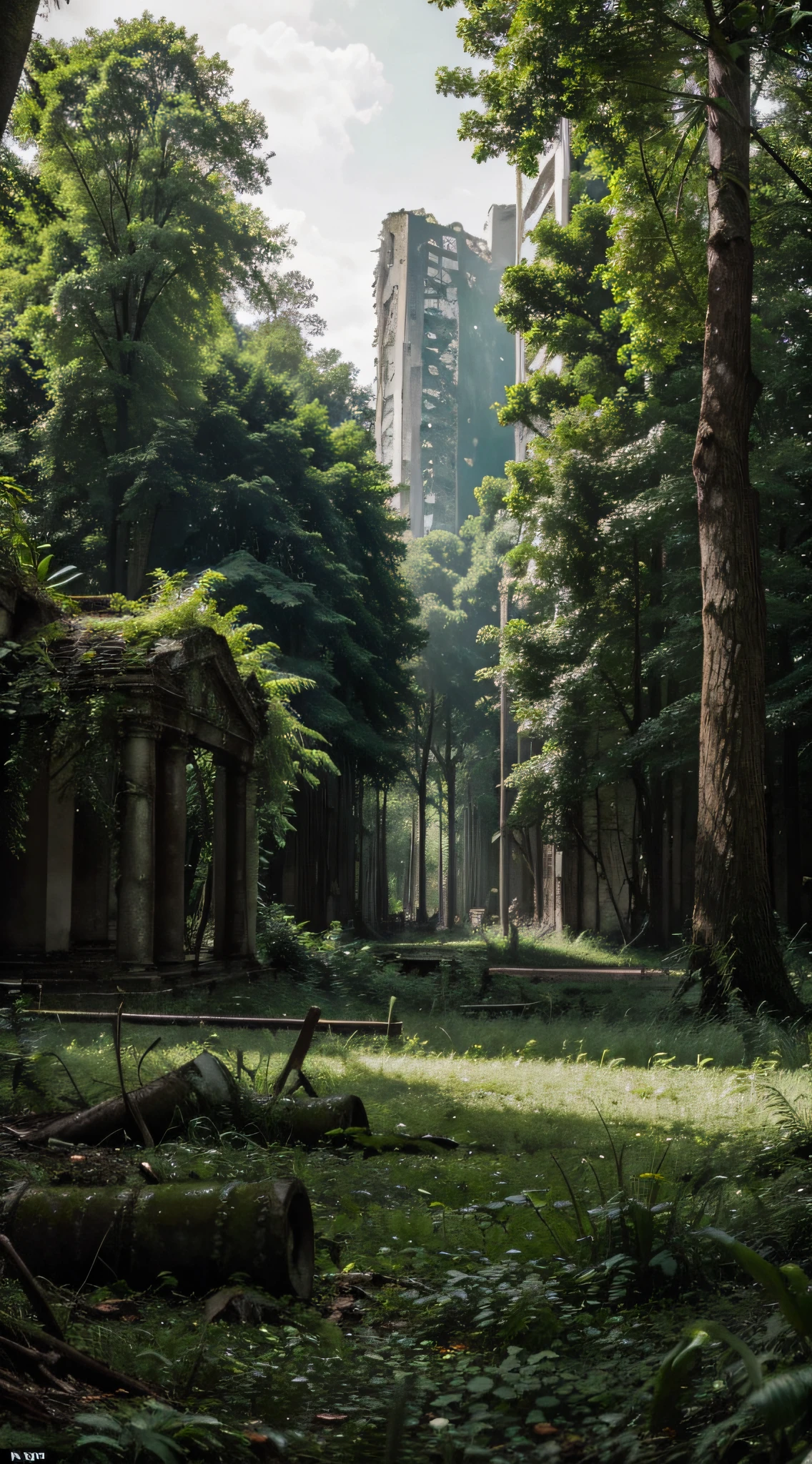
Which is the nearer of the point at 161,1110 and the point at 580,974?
Result: the point at 161,1110

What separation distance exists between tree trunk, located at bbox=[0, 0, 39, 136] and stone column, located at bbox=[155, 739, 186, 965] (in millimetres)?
8713

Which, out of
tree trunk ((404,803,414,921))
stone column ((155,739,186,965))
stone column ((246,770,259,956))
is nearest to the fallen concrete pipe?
stone column ((155,739,186,965))

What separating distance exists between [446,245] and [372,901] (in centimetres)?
5483

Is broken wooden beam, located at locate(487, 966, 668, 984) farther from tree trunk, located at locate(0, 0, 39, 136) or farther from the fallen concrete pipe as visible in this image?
tree trunk, located at locate(0, 0, 39, 136)

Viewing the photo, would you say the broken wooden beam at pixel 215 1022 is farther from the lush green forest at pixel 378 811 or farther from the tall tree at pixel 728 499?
the tall tree at pixel 728 499

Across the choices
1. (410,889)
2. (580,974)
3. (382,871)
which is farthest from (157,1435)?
(410,889)

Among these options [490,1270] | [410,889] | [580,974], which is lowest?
[410,889]

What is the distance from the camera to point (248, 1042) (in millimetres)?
9773

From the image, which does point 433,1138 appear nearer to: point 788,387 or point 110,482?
point 788,387

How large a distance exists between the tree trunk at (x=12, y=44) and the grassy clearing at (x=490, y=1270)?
→ 193 inches

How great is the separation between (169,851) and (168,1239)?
9598mm

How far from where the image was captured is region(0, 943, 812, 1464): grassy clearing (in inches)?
117

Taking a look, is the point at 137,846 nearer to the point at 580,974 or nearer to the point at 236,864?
the point at 236,864

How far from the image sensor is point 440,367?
260ft
